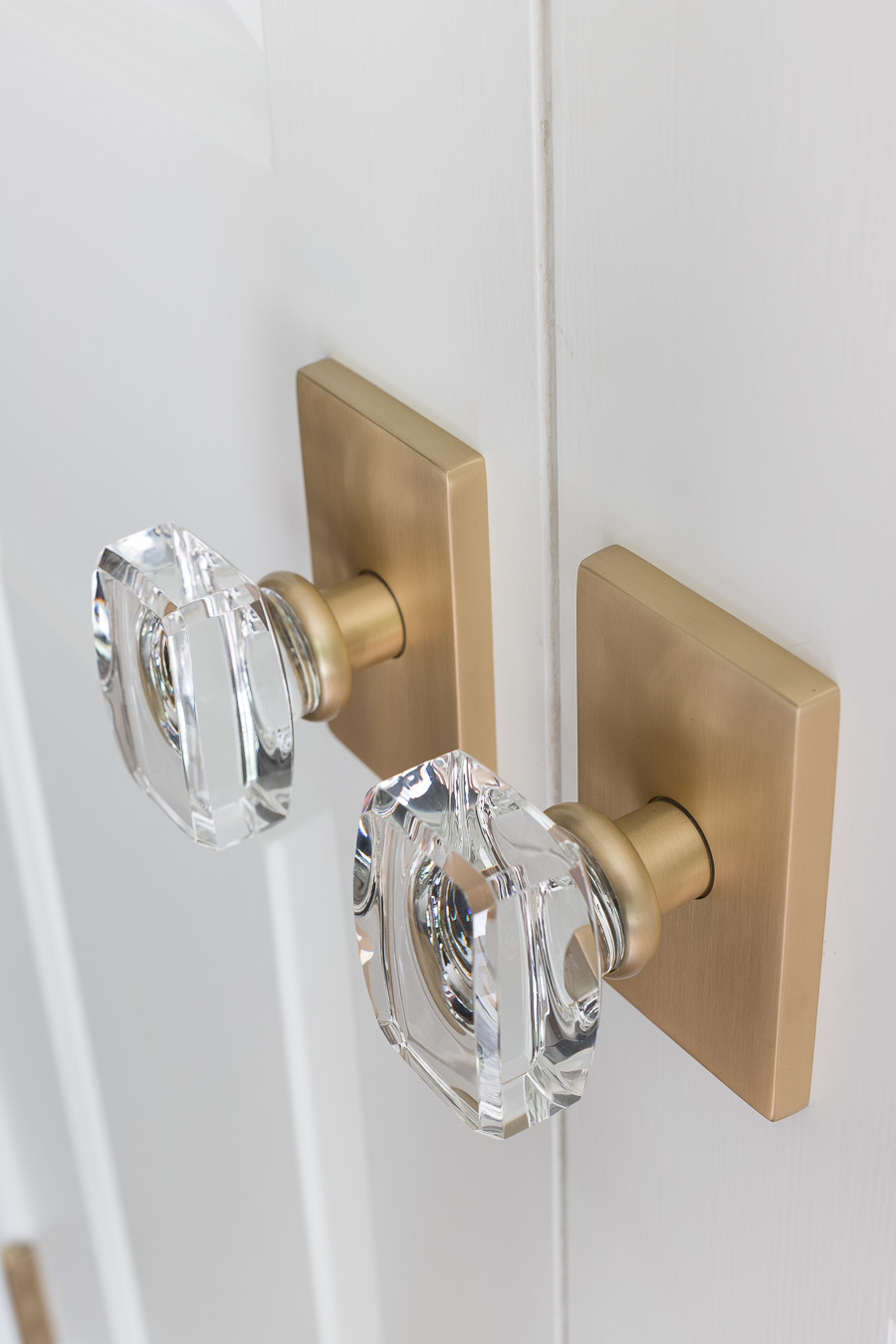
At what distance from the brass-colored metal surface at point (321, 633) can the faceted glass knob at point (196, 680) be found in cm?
2

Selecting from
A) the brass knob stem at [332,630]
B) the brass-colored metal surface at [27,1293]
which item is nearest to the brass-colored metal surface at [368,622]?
the brass knob stem at [332,630]

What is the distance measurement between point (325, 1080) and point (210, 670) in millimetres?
195

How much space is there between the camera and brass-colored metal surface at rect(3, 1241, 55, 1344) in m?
Result: 0.76

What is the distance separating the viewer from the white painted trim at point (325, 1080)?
1.18 ft

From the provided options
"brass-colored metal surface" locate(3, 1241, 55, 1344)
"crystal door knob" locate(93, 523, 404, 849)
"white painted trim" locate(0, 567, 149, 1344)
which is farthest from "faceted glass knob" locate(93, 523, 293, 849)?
"brass-colored metal surface" locate(3, 1241, 55, 1344)

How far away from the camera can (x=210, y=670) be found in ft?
0.77

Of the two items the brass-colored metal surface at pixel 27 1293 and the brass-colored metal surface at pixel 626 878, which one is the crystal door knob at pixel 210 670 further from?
the brass-colored metal surface at pixel 27 1293

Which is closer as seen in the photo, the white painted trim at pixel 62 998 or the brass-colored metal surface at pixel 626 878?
the brass-colored metal surface at pixel 626 878

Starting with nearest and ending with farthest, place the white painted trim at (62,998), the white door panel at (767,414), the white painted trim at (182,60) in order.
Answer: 1. the white door panel at (767,414)
2. the white painted trim at (182,60)
3. the white painted trim at (62,998)

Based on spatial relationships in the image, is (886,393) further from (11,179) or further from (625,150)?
(11,179)

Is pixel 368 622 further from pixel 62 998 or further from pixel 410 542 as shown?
pixel 62 998

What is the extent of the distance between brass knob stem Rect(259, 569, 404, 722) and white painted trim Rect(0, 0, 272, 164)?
9cm

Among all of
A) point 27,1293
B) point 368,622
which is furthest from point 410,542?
point 27,1293

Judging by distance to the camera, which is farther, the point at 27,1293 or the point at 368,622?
the point at 27,1293
